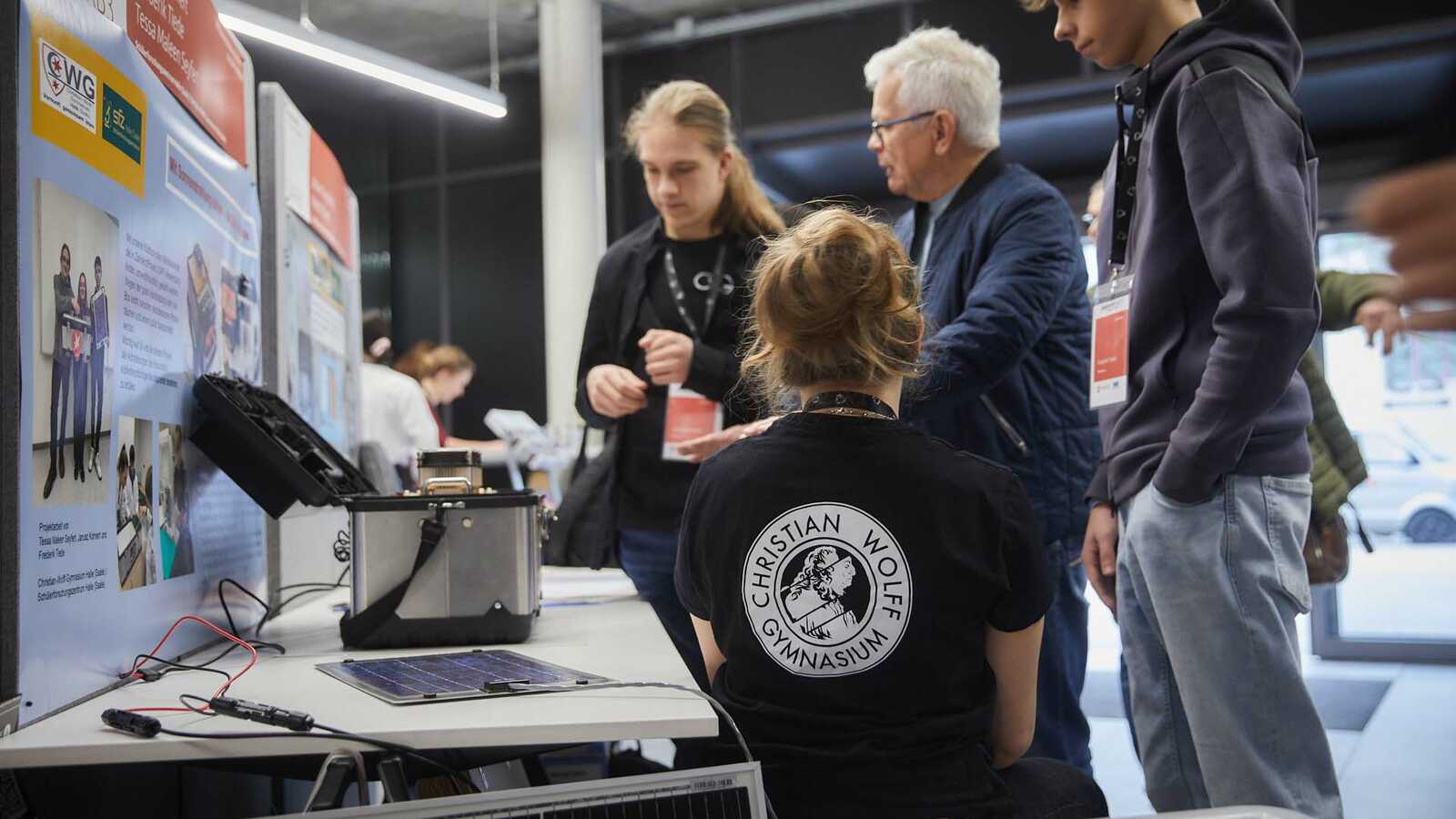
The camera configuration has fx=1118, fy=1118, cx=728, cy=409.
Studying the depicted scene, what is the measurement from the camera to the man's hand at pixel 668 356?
5.91 feet

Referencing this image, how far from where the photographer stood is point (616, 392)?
1.88m

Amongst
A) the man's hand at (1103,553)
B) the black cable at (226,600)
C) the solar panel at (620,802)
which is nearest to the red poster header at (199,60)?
the black cable at (226,600)

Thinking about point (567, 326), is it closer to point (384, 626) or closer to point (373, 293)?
point (373, 293)

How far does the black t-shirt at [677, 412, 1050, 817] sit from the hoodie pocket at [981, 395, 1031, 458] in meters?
0.72

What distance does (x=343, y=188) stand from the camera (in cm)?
276

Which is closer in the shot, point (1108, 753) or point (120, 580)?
point (120, 580)

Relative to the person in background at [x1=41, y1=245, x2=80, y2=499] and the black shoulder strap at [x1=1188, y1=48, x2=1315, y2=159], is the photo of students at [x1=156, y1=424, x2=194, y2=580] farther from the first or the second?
the black shoulder strap at [x1=1188, y1=48, x2=1315, y2=159]

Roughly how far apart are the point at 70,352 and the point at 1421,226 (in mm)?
1103

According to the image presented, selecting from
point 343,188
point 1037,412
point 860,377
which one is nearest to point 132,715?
point 860,377

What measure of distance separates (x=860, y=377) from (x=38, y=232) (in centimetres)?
80

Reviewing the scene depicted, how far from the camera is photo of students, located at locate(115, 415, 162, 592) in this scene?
3.91ft

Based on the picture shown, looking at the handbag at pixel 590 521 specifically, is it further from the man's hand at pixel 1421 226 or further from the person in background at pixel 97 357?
the man's hand at pixel 1421 226

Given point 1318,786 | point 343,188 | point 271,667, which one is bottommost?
point 1318,786

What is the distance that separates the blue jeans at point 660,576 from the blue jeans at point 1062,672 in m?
0.57
